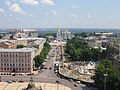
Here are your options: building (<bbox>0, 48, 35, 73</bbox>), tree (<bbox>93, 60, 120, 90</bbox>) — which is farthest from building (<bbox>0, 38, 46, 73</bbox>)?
tree (<bbox>93, 60, 120, 90</bbox>)

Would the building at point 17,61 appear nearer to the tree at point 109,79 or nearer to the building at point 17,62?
the building at point 17,62

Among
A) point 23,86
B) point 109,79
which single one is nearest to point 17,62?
point 23,86

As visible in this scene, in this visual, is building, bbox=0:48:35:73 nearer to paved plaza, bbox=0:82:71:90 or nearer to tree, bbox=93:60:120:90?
paved plaza, bbox=0:82:71:90

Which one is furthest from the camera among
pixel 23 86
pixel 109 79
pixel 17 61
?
pixel 17 61

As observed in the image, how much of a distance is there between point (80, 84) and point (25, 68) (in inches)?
1052

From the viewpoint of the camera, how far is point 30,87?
4856 centimetres

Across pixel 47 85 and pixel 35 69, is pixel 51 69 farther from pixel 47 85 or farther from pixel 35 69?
pixel 47 85

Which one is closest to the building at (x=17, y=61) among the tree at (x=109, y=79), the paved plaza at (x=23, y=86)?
the paved plaza at (x=23, y=86)

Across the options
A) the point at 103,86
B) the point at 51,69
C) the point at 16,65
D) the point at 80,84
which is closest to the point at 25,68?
the point at 16,65

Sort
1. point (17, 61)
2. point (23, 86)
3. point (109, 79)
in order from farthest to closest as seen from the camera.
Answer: point (17, 61)
point (23, 86)
point (109, 79)

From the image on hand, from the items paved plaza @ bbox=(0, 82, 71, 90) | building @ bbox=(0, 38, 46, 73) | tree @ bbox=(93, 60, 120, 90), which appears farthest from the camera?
building @ bbox=(0, 38, 46, 73)

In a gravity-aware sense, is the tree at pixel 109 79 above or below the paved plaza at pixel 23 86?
above

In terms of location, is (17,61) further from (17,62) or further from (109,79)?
(109,79)

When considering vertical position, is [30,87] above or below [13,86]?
above
